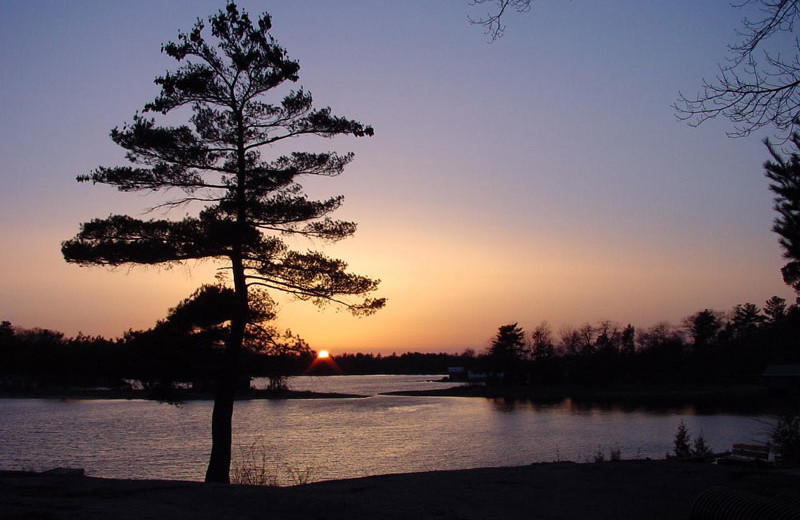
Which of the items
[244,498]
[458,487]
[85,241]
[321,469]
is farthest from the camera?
[321,469]

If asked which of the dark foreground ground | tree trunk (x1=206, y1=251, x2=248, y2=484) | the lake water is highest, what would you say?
tree trunk (x1=206, y1=251, x2=248, y2=484)

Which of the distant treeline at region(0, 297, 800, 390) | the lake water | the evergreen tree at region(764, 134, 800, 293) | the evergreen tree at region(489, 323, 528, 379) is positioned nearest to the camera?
the evergreen tree at region(764, 134, 800, 293)

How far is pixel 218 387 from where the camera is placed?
16.5 metres

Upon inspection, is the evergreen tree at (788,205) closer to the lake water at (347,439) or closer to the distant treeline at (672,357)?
the lake water at (347,439)

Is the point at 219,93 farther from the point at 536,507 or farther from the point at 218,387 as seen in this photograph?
the point at 536,507

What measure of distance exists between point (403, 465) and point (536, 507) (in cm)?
2073

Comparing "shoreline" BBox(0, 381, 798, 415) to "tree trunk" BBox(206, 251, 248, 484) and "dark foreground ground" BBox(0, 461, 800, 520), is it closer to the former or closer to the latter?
"tree trunk" BBox(206, 251, 248, 484)

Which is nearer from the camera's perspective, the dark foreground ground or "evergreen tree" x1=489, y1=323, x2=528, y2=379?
the dark foreground ground

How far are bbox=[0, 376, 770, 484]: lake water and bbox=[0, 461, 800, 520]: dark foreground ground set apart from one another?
8785 mm

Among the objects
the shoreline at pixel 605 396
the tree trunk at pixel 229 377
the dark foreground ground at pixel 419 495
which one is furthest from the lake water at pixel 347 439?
the dark foreground ground at pixel 419 495

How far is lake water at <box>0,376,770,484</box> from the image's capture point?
28516mm

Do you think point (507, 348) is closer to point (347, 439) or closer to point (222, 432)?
point (347, 439)

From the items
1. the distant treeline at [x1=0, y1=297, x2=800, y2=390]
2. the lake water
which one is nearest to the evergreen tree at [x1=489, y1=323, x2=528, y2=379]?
the distant treeline at [x1=0, y1=297, x2=800, y2=390]

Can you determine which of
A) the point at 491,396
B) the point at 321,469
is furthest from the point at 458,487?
the point at 491,396
